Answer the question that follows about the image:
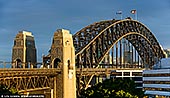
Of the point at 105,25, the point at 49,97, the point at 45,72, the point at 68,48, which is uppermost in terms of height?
the point at 105,25

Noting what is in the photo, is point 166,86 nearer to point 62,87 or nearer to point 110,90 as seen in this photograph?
point 110,90

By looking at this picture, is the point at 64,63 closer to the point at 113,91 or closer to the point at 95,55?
the point at 113,91

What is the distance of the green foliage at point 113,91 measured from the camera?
82.4 m

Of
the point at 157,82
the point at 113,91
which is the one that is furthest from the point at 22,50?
the point at 157,82

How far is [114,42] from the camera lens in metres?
135

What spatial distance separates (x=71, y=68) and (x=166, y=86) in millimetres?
25061

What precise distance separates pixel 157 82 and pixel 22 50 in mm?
35203

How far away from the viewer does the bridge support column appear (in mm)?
81625

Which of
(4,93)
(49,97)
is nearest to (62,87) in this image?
(49,97)

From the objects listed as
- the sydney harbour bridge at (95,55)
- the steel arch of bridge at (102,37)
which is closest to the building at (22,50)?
the sydney harbour bridge at (95,55)

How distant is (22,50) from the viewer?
283 ft

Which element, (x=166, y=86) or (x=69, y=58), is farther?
(x=166, y=86)

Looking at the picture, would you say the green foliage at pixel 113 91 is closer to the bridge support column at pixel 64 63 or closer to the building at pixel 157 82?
the building at pixel 157 82

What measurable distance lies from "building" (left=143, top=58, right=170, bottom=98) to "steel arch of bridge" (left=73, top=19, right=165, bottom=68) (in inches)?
898
